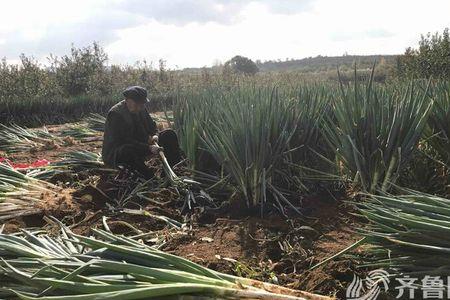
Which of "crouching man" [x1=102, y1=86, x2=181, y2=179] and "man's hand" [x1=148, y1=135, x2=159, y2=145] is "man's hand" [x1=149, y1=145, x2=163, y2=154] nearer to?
"crouching man" [x1=102, y1=86, x2=181, y2=179]

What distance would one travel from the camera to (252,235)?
3.07 m

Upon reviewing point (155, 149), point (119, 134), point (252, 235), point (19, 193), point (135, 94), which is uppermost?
point (135, 94)

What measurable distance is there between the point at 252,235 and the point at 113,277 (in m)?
1.25

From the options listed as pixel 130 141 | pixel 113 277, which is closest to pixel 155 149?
pixel 130 141

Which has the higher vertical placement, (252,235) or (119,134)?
(119,134)

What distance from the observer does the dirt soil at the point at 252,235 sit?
2475 millimetres

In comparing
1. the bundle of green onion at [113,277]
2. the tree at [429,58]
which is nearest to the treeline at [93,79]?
the tree at [429,58]

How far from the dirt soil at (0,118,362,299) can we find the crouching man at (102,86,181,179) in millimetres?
587

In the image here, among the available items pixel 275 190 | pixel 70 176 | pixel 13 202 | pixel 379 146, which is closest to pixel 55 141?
pixel 70 176

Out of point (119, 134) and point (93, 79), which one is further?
point (93, 79)

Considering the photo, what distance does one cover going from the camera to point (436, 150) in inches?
147

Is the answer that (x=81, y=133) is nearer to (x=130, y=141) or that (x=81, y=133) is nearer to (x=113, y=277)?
(x=130, y=141)

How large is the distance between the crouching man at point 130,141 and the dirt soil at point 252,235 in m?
0.59

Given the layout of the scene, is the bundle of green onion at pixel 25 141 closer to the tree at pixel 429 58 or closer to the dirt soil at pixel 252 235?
the dirt soil at pixel 252 235
